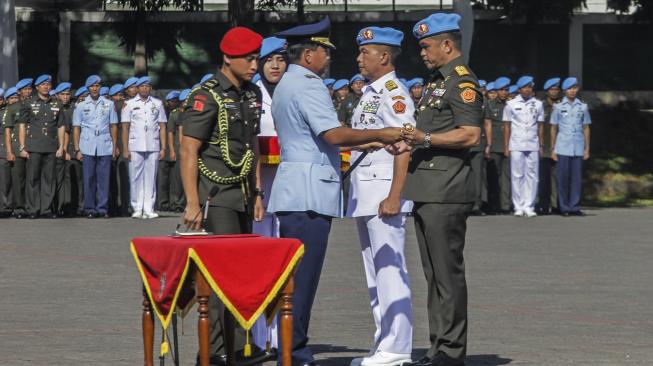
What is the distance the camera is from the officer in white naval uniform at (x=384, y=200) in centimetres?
991

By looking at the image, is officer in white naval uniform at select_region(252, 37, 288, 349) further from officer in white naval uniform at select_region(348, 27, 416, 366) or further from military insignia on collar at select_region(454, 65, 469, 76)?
military insignia on collar at select_region(454, 65, 469, 76)

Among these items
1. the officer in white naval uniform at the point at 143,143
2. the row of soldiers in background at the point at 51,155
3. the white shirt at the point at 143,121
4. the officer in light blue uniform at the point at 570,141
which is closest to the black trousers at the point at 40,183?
the row of soldiers in background at the point at 51,155

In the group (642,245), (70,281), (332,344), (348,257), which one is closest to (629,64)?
(642,245)

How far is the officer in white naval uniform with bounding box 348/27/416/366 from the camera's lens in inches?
390

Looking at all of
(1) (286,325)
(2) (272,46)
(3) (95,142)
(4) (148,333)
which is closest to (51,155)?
(3) (95,142)

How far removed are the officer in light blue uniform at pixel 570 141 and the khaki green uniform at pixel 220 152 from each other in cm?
1618

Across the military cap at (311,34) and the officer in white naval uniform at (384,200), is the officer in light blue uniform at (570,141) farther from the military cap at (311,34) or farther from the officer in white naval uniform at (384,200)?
the military cap at (311,34)

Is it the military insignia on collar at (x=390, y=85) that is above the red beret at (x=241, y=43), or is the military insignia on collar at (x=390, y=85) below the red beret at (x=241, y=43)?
below

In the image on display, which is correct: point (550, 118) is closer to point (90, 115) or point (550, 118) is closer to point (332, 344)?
point (90, 115)

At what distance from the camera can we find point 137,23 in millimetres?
35031

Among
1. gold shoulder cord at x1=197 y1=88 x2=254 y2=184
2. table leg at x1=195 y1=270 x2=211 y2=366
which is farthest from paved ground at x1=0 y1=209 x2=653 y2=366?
table leg at x1=195 y1=270 x2=211 y2=366

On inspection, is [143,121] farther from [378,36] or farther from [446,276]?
[446,276]

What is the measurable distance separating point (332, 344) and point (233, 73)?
2.26 meters

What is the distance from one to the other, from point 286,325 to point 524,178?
1725 centimetres
